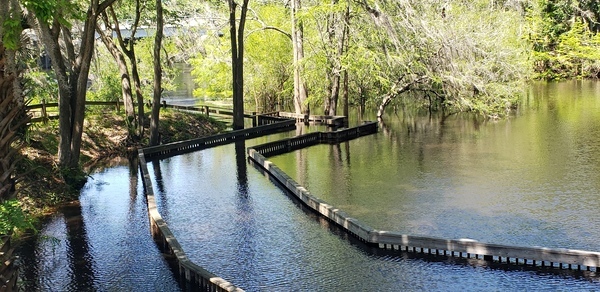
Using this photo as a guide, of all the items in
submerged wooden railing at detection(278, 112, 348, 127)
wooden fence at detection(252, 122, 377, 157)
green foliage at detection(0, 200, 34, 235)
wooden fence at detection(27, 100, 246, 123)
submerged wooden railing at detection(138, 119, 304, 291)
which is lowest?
submerged wooden railing at detection(138, 119, 304, 291)

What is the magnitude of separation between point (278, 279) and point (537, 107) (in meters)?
34.1

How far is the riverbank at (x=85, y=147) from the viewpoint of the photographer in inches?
787

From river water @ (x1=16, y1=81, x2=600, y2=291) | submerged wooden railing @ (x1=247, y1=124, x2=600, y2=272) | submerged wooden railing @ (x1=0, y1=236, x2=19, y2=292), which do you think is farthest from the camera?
river water @ (x1=16, y1=81, x2=600, y2=291)

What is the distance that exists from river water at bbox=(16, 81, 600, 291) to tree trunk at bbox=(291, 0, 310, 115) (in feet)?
35.2

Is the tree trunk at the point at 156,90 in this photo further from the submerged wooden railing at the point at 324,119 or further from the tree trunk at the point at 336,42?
the submerged wooden railing at the point at 324,119

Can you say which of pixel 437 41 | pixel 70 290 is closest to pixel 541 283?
pixel 70 290

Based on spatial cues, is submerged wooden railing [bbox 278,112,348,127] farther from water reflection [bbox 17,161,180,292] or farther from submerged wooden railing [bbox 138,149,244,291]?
submerged wooden railing [bbox 138,149,244,291]

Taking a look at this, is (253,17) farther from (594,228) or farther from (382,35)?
(594,228)

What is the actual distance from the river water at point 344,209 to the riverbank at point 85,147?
1051mm

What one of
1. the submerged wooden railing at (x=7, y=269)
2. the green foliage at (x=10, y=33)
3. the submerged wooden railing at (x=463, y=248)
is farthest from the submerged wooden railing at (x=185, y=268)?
the green foliage at (x=10, y=33)

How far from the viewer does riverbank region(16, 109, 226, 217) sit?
65.6 ft

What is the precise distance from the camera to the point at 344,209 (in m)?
18.7

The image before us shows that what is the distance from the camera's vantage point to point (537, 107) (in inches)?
1683

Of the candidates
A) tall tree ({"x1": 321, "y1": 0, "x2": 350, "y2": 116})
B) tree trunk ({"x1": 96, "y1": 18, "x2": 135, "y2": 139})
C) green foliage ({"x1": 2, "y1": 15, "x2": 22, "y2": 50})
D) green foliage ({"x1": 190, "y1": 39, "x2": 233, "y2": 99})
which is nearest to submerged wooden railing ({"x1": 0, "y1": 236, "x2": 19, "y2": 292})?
green foliage ({"x1": 2, "y1": 15, "x2": 22, "y2": 50})
